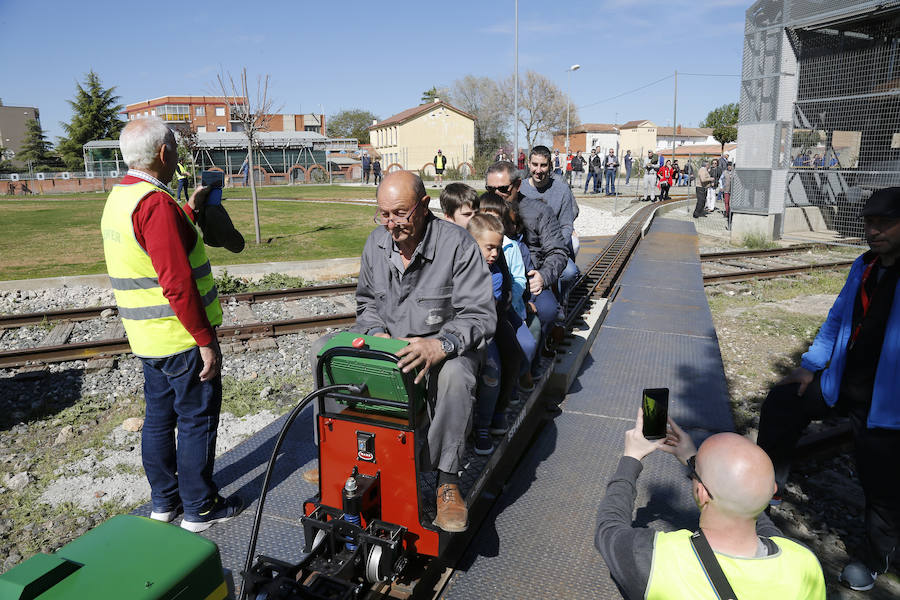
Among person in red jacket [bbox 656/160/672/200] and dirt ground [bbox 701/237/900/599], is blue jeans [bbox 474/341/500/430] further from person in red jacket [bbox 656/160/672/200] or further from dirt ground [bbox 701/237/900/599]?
person in red jacket [bbox 656/160/672/200]

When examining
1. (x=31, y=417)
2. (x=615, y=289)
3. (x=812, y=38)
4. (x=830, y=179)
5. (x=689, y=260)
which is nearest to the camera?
(x=31, y=417)

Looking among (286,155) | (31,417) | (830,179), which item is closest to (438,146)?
(286,155)

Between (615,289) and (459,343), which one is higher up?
(459,343)

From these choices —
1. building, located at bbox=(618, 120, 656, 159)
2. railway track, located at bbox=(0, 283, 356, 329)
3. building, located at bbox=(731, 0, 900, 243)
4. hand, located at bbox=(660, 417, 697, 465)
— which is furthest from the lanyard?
building, located at bbox=(618, 120, 656, 159)

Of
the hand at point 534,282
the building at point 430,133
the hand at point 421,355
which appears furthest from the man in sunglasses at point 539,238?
the building at point 430,133

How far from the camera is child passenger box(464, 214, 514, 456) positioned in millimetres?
3797

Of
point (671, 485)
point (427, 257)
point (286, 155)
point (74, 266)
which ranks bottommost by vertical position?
point (671, 485)

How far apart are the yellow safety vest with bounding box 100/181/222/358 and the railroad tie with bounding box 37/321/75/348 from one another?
4356 mm

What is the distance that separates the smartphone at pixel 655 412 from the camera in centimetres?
217

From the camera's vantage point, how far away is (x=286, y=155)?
44.4m

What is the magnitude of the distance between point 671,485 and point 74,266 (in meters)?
11.0

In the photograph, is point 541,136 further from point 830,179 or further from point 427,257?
point 427,257

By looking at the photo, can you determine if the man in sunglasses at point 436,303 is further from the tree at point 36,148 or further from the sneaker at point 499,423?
the tree at point 36,148

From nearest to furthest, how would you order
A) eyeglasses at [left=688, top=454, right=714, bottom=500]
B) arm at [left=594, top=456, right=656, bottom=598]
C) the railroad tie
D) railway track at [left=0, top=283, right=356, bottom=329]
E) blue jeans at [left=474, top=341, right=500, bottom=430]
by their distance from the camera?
eyeglasses at [left=688, top=454, right=714, bottom=500], arm at [left=594, top=456, right=656, bottom=598], blue jeans at [left=474, top=341, right=500, bottom=430], the railroad tie, railway track at [left=0, top=283, right=356, bottom=329]
